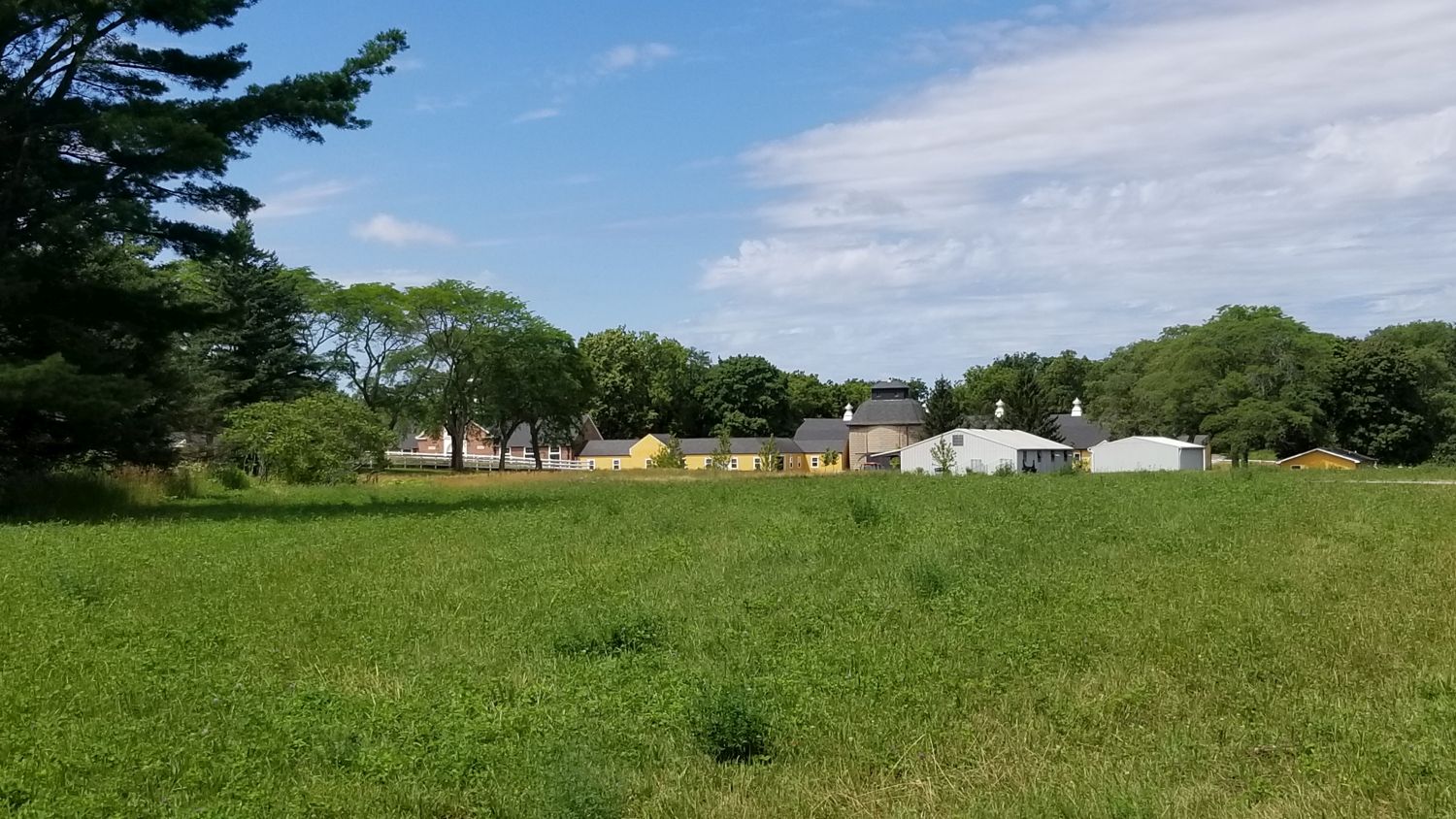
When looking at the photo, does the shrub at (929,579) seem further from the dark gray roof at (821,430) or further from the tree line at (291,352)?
the dark gray roof at (821,430)

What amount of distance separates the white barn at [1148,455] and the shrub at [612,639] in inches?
1982

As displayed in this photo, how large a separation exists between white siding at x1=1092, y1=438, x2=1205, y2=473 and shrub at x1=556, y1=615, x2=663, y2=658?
4985cm

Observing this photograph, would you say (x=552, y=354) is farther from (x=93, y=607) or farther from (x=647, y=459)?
(x=93, y=607)

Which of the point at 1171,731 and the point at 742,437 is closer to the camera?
the point at 1171,731

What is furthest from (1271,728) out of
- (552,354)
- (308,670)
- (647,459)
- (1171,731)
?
(647,459)

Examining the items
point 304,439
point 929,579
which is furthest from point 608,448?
point 929,579

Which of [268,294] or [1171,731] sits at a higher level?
[268,294]

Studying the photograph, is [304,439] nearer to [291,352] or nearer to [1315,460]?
[291,352]

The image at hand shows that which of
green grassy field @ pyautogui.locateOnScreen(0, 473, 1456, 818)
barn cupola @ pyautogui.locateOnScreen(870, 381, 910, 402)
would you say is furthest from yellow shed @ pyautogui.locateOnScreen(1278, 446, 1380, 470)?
green grassy field @ pyautogui.locateOnScreen(0, 473, 1456, 818)

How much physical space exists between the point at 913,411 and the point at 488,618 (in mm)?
81822

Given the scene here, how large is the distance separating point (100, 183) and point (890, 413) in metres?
74.2

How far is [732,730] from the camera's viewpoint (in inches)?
228

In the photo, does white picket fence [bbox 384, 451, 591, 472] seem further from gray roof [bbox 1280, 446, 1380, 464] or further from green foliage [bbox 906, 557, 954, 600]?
green foliage [bbox 906, 557, 954, 600]

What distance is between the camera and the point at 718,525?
701 inches
